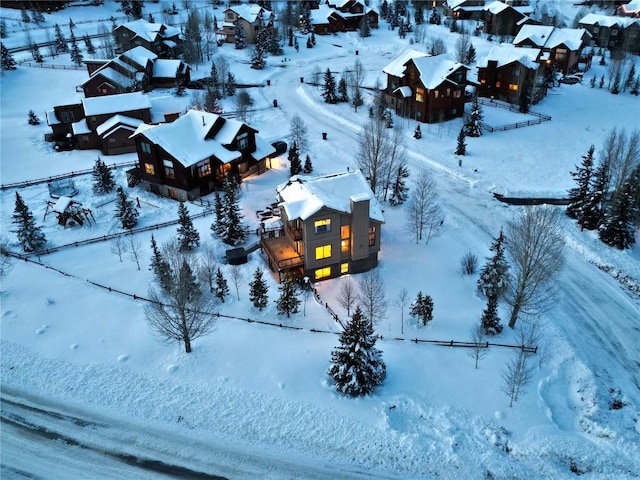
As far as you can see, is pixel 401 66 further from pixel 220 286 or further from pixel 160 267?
pixel 160 267

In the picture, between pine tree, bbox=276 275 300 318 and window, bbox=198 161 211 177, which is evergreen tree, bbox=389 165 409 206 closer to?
pine tree, bbox=276 275 300 318

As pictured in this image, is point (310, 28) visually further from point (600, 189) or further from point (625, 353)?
point (625, 353)

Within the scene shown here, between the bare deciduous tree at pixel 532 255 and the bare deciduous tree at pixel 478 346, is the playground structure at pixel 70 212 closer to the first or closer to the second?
the bare deciduous tree at pixel 478 346

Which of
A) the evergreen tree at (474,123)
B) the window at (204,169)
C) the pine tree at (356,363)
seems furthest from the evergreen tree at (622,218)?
the window at (204,169)

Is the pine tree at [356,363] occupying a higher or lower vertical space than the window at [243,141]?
lower

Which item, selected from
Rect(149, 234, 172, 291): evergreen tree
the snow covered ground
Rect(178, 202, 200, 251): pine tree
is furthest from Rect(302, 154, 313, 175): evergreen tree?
Rect(149, 234, 172, 291): evergreen tree

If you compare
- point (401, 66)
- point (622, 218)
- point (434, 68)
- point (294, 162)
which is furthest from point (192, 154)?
point (622, 218)
